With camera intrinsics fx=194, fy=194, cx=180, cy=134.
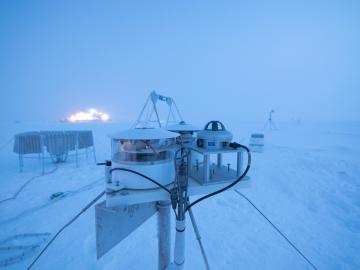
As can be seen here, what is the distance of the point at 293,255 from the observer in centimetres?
278

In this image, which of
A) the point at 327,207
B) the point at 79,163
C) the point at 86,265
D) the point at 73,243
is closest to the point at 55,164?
the point at 79,163

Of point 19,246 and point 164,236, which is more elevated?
point 164,236

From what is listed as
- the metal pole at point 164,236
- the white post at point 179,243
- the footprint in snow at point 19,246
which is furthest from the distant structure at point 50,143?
the white post at point 179,243

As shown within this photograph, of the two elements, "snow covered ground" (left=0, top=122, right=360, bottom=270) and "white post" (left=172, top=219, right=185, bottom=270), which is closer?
"white post" (left=172, top=219, right=185, bottom=270)

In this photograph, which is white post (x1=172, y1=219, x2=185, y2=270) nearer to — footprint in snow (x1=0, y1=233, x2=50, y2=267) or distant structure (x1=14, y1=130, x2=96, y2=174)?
footprint in snow (x1=0, y1=233, x2=50, y2=267)

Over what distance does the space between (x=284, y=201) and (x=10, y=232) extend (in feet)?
17.0

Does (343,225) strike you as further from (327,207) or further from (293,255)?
(293,255)

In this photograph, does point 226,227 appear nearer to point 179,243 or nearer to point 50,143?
point 179,243

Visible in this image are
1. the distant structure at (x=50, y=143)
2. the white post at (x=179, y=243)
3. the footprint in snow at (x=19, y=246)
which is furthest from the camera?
the distant structure at (x=50, y=143)

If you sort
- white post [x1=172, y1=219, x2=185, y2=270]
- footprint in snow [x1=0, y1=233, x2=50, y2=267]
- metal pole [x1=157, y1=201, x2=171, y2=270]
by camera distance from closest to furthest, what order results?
1. white post [x1=172, y1=219, x2=185, y2=270]
2. metal pole [x1=157, y1=201, x2=171, y2=270]
3. footprint in snow [x1=0, y1=233, x2=50, y2=267]

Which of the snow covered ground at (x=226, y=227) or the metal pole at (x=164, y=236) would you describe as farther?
the snow covered ground at (x=226, y=227)

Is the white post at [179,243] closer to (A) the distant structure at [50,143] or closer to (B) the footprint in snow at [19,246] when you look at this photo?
(B) the footprint in snow at [19,246]

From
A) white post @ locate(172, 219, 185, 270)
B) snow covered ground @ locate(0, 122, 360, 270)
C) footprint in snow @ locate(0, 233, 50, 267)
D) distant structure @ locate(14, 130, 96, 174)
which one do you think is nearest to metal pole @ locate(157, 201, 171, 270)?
white post @ locate(172, 219, 185, 270)

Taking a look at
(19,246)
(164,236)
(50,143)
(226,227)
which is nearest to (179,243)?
(164,236)
